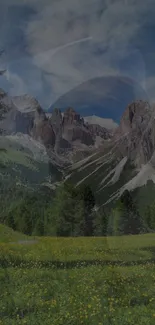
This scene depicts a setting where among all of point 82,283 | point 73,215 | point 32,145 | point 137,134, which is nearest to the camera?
point 137,134

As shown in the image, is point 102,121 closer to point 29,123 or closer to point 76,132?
point 76,132

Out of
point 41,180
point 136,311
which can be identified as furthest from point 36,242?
point 136,311

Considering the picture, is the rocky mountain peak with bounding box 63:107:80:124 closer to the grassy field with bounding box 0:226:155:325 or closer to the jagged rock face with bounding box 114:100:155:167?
the jagged rock face with bounding box 114:100:155:167

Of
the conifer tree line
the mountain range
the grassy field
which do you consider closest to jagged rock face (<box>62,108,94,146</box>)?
the mountain range

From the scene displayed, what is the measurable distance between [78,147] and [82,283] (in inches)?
61.3

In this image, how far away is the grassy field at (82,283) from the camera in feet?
20.8

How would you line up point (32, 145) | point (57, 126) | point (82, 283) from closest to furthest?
point (57, 126) → point (32, 145) → point (82, 283)

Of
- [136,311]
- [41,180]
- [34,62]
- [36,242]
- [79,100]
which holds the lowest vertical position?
[136,311]

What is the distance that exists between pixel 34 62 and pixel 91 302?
2453 mm

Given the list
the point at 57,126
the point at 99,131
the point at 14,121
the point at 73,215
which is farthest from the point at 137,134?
the point at 73,215

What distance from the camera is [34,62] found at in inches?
254

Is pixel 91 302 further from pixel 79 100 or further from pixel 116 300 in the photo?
pixel 79 100

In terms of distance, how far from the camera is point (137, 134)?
573cm

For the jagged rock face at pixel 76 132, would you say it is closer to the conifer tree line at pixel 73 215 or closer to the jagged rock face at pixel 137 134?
the jagged rock face at pixel 137 134
